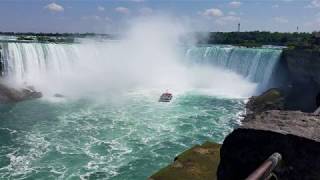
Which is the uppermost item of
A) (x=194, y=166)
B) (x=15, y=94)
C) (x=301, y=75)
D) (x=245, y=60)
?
(x=245, y=60)

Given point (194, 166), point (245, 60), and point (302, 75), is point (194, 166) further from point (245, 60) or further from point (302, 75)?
point (245, 60)

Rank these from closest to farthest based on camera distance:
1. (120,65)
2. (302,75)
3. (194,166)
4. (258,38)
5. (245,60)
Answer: (194,166)
(302,75)
(245,60)
(120,65)
(258,38)

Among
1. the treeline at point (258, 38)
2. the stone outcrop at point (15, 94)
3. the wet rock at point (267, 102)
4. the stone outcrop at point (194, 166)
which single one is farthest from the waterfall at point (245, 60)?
the stone outcrop at point (194, 166)

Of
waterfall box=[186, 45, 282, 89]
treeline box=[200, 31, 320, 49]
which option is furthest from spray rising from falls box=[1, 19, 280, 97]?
treeline box=[200, 31, 320, 49]

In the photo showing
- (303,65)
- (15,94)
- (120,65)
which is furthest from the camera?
(120,65)

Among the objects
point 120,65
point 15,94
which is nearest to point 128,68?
point 120,65

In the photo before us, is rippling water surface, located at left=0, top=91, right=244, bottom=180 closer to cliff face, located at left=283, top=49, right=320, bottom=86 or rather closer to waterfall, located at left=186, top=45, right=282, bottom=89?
cliff face, located at left=283, top=49, right=320, bottom=86
